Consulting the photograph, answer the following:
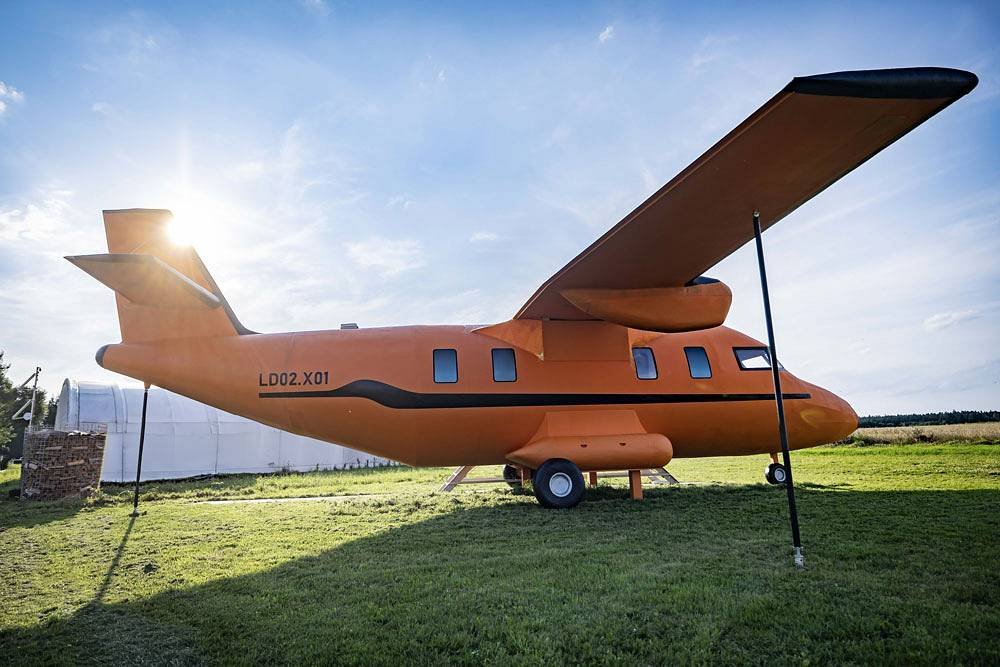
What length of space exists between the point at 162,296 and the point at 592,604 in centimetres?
885

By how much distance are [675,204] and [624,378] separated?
504 cm

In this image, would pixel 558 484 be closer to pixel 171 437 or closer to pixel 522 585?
pixel 522 585

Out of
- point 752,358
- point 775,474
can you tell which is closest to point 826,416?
point 775,474

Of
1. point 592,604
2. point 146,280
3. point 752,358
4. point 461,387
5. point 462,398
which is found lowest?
point 592,604

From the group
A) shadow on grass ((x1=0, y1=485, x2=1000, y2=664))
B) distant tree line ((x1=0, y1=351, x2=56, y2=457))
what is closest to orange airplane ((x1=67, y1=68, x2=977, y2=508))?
shadow on grass ((x1=0, y1=485, x2=1000, y2=664))

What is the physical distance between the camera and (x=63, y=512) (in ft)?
39.1

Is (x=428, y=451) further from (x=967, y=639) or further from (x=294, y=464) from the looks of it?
(x=294, y=464)

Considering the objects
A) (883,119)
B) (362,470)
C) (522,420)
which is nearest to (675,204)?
(883,119)

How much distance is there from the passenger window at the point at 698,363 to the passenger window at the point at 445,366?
5.05 m

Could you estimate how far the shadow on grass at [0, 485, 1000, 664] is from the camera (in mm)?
3883

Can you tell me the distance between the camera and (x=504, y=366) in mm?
10844

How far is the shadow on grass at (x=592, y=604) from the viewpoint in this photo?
3883 millimetres

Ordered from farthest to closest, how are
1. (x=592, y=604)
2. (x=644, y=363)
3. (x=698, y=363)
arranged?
1. (x=698, y=363)
2. (x=644, y=363)
3. (x=592, y=604)

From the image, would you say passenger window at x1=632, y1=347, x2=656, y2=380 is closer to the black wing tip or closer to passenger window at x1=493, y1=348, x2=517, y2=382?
passenger window at x1=493, y1=348, x2=517, y2=382
